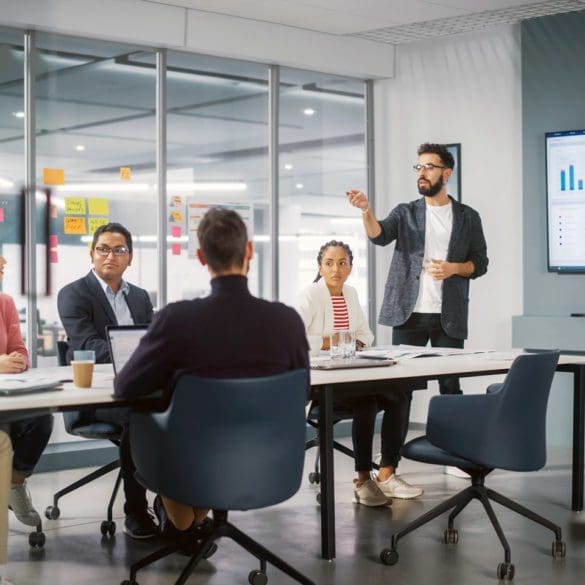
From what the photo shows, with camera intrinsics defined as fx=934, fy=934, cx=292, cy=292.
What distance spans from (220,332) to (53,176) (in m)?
3.37

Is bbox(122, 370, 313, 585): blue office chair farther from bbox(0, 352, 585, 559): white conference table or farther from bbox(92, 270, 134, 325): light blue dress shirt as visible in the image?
bbox(92, 270, 134, 325): light blue dress shirt

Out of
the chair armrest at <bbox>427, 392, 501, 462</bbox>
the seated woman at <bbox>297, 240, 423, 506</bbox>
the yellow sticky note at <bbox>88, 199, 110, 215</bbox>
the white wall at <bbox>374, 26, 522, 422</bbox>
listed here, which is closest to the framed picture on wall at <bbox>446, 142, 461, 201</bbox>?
the white wall at <bbox>374, 26, 522, 422</bbox>

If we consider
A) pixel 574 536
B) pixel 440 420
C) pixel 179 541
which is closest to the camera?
pixel 179 541

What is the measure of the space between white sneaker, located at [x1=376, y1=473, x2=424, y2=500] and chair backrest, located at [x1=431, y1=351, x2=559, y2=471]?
1219 mm

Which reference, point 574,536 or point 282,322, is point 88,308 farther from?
point 574,536

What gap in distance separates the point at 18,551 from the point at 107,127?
304 centimetres

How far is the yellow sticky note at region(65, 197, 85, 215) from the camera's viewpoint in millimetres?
5873

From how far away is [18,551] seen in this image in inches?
151

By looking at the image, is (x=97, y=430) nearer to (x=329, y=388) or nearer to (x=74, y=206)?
(x=329, y=388)

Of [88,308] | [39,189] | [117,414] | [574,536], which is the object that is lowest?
[574,536]

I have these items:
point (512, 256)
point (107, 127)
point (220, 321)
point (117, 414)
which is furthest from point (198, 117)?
point (220, 321)

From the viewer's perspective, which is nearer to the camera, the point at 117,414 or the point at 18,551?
the point at 18,551

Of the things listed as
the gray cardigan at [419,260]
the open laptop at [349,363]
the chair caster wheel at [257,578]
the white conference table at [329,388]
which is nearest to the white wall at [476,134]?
the gray cardigan at [419,260]

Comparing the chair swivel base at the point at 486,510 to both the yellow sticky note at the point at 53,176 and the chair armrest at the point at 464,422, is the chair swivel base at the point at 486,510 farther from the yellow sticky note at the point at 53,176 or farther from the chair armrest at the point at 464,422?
the yellow sticky note at the point at 53,176
